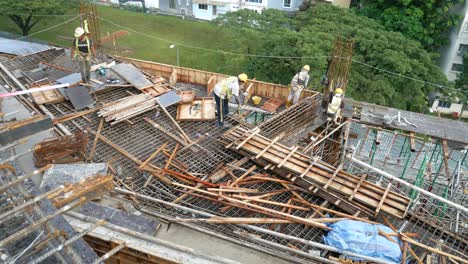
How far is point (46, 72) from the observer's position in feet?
49.7

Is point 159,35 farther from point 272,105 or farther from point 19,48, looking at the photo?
point 272,105

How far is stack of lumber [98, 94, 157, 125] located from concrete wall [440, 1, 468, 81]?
2692cm

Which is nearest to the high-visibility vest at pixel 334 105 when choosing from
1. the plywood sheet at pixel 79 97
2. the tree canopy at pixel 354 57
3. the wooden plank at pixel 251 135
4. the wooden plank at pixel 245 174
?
the wooden plank at pixel 251 135

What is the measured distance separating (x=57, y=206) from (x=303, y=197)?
6514mm

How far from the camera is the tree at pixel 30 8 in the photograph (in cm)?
2641

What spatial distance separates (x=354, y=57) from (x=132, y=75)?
1324cm

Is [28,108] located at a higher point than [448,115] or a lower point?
higher

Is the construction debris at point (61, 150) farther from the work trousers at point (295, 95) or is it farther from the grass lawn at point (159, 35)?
the grass lawn at point (159, 35)

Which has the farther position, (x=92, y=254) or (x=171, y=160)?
(x=171, y=160)

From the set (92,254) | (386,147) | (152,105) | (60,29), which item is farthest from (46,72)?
(60,29)

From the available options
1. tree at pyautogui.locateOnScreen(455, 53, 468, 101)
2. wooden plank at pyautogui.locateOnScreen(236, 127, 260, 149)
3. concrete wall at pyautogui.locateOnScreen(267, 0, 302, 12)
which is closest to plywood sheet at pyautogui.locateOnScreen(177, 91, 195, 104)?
wooden plank at pyautogui.locateOnScreen(236, 127, 260, 149)

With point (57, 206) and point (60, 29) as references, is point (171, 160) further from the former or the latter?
point (60, 29)

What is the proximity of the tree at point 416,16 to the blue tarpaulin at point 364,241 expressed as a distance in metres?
22.0

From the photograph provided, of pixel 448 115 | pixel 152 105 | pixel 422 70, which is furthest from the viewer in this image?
pixel 448 115
